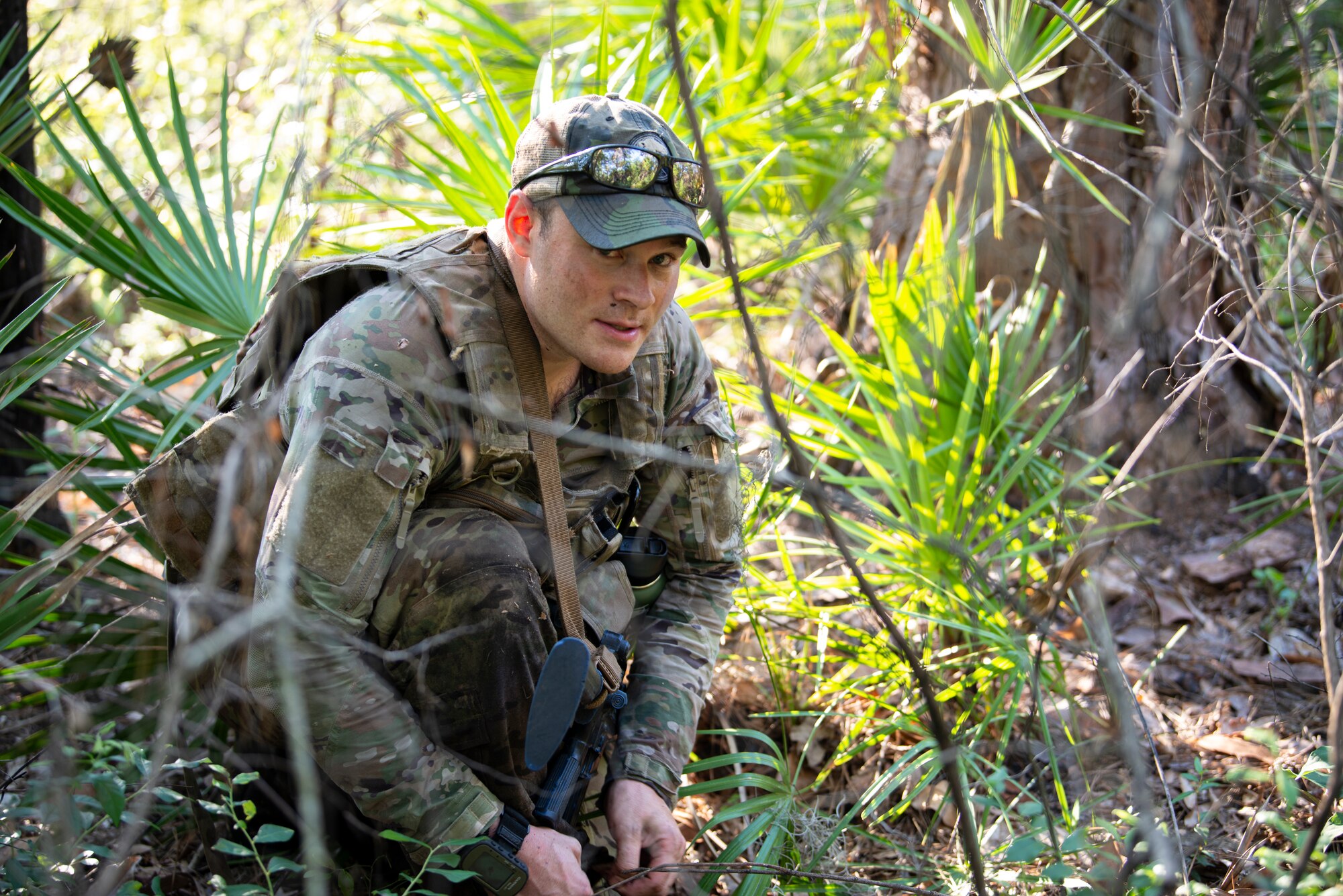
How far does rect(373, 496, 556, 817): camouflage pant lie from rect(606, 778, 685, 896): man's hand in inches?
7.1

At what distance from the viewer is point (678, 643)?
219cm

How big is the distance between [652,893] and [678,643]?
507mm

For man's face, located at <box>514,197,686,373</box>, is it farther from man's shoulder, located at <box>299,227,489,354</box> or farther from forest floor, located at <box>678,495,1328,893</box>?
forest floor, located at <box>678,495,1328,893</box>

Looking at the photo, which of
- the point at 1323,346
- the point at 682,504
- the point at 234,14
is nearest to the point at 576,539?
the point at 682,504

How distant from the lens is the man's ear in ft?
6.12

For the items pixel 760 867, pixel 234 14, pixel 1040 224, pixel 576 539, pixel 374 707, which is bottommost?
pixel 760 867

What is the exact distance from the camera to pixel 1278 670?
267 centimetres

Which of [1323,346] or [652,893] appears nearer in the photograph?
[652,893]

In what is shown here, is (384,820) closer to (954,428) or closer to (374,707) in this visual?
(374,707)

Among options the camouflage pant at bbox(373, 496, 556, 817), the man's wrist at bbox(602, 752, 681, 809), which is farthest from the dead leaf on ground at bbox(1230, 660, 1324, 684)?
the camouflage pant at bbox(373, 496, 556, 817)

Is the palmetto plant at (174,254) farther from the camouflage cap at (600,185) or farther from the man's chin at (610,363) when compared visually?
the man's chin at (610,363)

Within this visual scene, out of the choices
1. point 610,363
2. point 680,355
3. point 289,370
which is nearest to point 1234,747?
point 680,355

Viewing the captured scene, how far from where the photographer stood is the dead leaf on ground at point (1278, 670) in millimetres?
2580

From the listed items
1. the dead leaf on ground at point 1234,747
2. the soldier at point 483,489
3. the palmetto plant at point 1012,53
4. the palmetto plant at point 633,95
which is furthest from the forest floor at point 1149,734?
the palmetto plant at point 633,95
